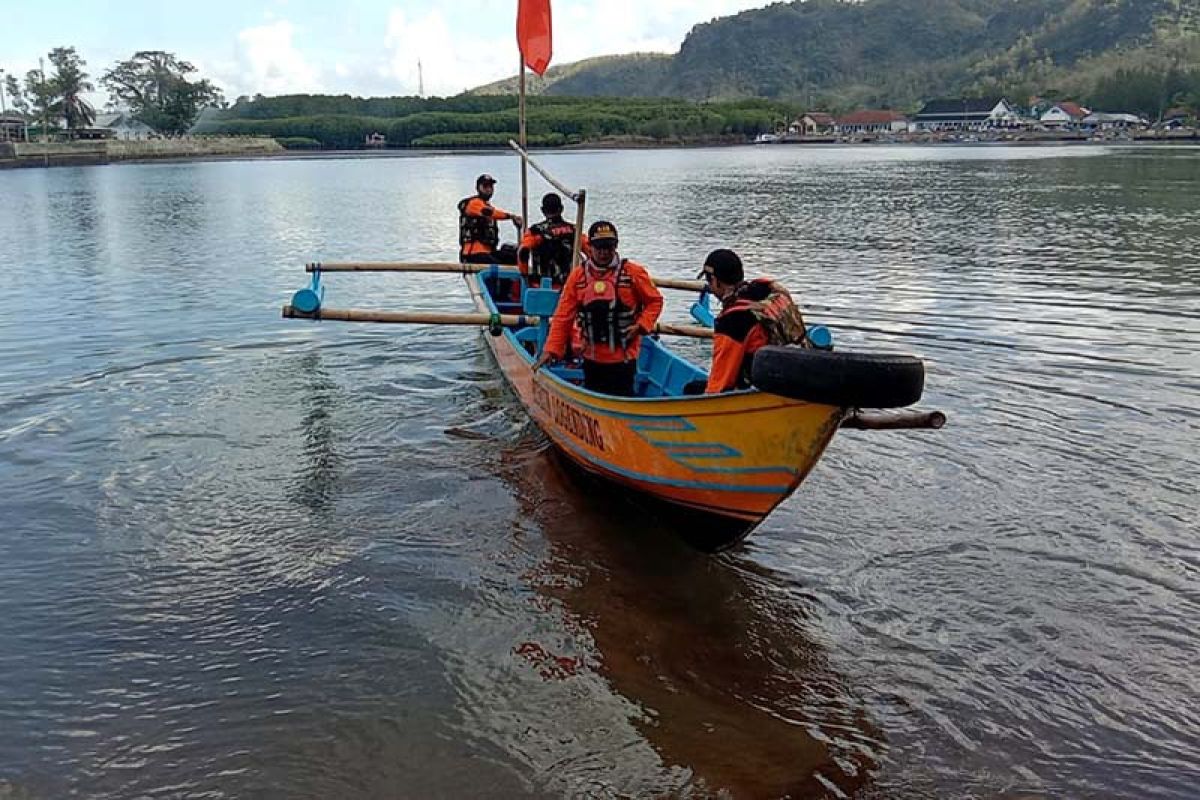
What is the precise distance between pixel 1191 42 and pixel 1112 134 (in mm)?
51095

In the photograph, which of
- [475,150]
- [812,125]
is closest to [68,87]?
[475,150]

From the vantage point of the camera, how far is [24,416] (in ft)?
36.3

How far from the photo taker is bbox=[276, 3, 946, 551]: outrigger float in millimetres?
4961

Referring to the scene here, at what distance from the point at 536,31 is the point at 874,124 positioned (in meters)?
171

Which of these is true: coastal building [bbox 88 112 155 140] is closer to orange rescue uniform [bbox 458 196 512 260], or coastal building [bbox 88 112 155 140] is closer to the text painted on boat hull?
orange rescue uniform [bbox 458 196 512 260]

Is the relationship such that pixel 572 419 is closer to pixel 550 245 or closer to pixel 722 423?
pixel 722 423

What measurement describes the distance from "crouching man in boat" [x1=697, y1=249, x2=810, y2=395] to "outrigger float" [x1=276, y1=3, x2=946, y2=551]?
0.38 metres

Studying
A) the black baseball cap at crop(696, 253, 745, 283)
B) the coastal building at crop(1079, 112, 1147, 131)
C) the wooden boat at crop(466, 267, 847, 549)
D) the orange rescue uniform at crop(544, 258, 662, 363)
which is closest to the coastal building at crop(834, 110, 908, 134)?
the coastal building at crop(1079, 112, 1147, 131)

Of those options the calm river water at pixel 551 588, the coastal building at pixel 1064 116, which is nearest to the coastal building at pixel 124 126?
the calm river water at pixel 551 588

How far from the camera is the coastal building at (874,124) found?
168500 millimetres

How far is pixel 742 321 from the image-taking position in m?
6.13

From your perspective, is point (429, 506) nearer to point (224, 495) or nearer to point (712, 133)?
point (224, 495)

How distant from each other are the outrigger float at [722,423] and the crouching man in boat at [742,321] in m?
0.38

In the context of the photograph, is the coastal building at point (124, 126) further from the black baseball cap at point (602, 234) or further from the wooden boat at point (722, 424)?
the black baseball cap at point (602, 234)
